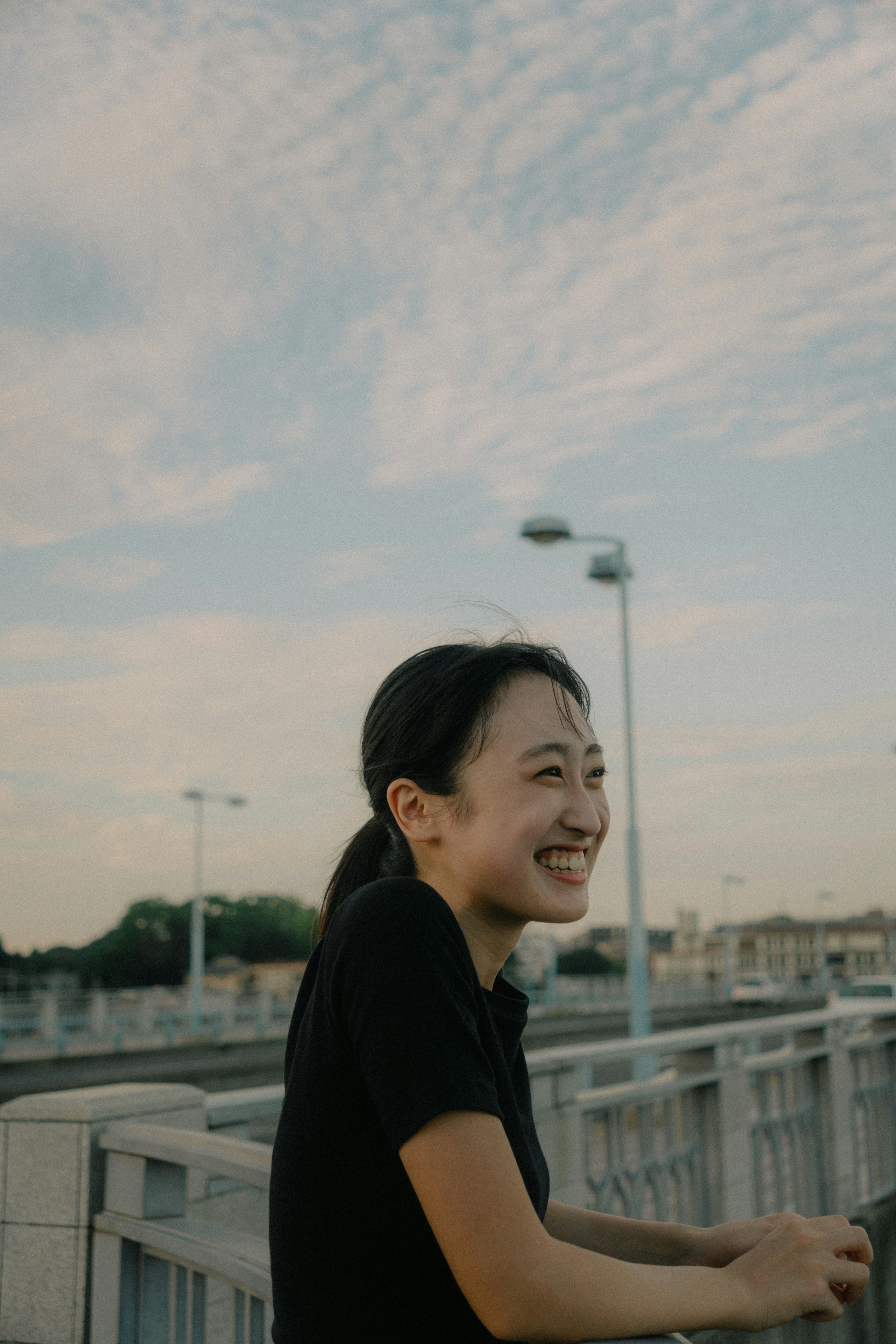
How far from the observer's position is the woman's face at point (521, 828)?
4.83 feet

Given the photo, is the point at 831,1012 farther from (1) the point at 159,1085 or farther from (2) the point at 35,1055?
(2) the point at 35,1055

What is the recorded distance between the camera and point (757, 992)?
6094 centimetres

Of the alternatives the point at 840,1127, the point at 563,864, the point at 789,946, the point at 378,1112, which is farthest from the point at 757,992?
the point at 789,946

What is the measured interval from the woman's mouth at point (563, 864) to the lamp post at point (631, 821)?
12827 mm

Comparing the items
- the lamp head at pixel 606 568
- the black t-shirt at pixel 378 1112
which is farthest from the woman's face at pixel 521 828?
the lamp head at pixel 606 568

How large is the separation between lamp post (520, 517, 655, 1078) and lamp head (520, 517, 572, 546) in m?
0.19

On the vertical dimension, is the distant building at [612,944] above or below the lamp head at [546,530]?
below

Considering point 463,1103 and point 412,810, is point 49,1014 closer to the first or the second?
point 412,810

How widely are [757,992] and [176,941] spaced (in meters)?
38.2

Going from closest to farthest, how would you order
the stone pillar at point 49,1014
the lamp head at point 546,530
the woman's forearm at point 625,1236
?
1. the woman's forearm at point 625,1236
2. the lamp head at point 546,530
3. the stone pillar at point 49,1014

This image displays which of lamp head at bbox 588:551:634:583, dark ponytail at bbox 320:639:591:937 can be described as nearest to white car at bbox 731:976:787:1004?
lamp head at bbox 588:551:634:583

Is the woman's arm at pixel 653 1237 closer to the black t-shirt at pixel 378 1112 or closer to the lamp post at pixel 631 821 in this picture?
the black t-shirt at pixel 378 1112

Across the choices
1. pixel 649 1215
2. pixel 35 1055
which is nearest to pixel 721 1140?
pixel 649 1215

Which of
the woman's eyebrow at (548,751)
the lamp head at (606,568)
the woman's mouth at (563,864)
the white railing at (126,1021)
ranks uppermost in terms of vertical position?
the lamp head at (606,568)
